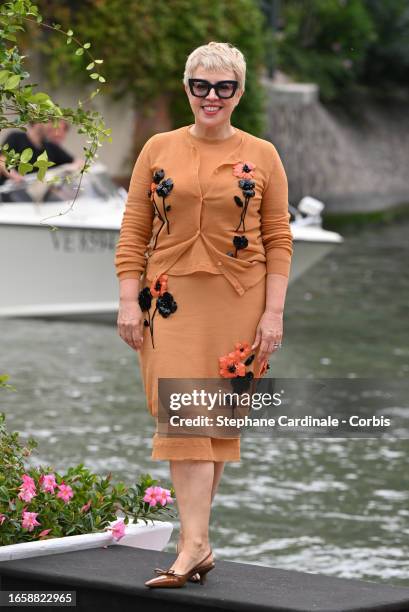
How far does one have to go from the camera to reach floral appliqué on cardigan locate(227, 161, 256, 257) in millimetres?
4953

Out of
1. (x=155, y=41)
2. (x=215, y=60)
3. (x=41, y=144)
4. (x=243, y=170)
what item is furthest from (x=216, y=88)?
(x=155, y=41)

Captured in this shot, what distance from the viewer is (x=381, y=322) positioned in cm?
1577

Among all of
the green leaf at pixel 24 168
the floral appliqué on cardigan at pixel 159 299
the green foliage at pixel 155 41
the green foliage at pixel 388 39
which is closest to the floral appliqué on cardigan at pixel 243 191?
Result: the floral appliqué on cardigan at pixel 159 299

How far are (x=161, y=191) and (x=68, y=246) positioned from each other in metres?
11.1

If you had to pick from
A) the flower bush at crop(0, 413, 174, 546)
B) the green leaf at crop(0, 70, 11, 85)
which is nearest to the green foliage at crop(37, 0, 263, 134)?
the flower bush at crop(0, 413, 174, 546)

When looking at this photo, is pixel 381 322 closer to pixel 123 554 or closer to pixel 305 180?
pixel 123 554

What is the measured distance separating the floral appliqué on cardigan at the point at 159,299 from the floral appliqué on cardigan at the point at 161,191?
140 millimetres

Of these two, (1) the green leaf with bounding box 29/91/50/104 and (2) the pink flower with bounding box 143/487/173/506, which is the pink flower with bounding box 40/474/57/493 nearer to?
(2) the pink flower with bounding box 143/487/173/506

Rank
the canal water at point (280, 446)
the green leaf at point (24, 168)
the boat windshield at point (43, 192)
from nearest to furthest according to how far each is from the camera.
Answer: the green leaf at point (24, 168)
the canal water at point (280, 446)
the boat windshield at point (43, 192)

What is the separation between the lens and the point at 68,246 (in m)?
16.0

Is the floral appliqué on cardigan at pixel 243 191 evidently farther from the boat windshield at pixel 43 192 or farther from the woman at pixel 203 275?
the boat windshield at pixel 43 192

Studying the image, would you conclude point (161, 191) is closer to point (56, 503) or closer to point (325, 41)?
point (56, 503)

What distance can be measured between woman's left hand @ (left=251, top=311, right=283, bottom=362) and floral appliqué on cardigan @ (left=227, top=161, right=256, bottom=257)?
0.21 metres

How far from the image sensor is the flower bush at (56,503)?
17.0 feet
